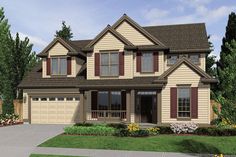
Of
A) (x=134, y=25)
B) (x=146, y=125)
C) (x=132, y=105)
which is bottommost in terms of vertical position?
(x=146, y=125)

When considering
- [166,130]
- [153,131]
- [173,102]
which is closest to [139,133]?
[153,131]

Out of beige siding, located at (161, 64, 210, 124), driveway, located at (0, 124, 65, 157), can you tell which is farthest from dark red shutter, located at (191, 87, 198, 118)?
driveway, located at (0, 124, 65, 157)

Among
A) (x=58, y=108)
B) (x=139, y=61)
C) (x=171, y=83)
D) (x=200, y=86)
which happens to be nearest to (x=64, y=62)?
→ (x=58, y=108)

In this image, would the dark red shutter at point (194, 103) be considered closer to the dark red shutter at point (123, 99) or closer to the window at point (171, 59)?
the window at point (171, 59)

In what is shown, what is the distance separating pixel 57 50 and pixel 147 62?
9.05m

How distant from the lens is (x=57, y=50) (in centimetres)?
2939

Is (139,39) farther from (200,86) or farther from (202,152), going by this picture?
(202,152)

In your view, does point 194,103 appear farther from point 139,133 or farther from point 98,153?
point 98,153

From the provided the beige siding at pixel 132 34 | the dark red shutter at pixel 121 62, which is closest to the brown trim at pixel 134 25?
the beige siding at pixel 132 34

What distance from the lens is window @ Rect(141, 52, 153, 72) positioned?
88.1ft

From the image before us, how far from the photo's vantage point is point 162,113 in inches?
986

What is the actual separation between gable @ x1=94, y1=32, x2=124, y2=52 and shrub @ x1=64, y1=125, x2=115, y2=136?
8.64 m

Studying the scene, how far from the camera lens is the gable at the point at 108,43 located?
26.8 metres

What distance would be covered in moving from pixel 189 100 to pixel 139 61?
5753 millimetres
